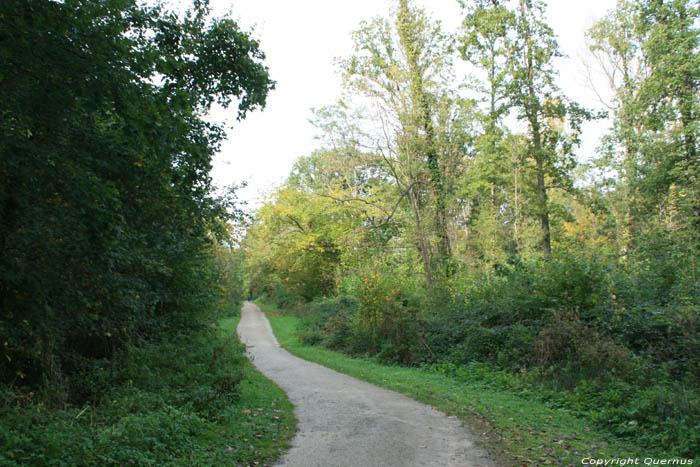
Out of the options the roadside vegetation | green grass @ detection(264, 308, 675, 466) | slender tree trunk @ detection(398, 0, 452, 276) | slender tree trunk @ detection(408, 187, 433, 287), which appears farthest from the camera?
slender tree trunk @ detection(398, 0, 452, 276)

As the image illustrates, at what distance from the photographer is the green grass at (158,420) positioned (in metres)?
4.34

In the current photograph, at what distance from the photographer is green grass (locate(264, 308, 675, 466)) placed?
5895 millimetres

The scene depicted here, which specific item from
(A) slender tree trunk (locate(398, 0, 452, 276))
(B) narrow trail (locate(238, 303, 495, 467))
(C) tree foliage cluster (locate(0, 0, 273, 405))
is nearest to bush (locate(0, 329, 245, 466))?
(C) tree foliage cluster (locate(0, 0, 273, 405))

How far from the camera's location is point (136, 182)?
591 cm

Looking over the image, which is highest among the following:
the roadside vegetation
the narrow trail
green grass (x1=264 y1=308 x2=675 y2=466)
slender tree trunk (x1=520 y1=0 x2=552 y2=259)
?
slender tree trunk (x1=520 y1=0 x2=552 y2=259)

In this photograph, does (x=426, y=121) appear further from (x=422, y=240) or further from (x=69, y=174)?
(x=69, y=174)

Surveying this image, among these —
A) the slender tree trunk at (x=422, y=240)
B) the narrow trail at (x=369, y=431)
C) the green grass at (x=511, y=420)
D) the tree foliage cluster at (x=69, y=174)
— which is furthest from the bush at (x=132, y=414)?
the slender tree trunk at (x=422, y=240)

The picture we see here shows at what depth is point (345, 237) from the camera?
19.4 meters

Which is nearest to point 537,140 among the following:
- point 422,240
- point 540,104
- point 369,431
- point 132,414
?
point 540,104

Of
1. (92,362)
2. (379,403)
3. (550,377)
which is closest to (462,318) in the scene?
(550,377)

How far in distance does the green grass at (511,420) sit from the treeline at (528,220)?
555mm

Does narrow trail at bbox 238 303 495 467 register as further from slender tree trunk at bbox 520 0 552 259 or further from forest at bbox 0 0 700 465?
slender tree trunk at bbox 520 0 552 259

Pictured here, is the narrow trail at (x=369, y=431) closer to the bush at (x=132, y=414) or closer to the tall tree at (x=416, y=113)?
the bush at (x=132, y=414)

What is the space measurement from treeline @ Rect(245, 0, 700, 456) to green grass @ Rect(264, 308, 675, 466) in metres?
0.56
